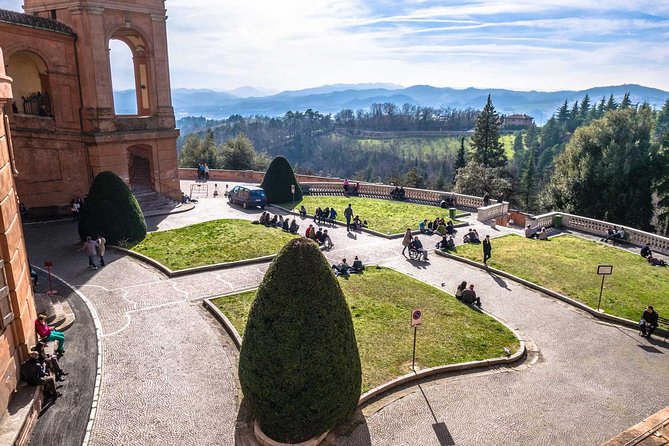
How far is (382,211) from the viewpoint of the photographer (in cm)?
3397

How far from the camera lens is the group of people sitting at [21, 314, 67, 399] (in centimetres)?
1212

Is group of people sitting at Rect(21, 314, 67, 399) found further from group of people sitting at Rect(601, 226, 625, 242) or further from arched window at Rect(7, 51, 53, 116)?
group of people sitting at Rect(601, 226, 625, 242)

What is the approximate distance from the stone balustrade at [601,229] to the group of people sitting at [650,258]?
1.18 metres

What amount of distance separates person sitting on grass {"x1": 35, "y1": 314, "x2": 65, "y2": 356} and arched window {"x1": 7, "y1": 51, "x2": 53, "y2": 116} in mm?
20599

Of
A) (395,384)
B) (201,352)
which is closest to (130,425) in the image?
(201,352)

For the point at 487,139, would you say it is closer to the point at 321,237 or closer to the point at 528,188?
the point at 528,188

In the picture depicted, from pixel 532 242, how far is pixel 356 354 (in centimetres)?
1988

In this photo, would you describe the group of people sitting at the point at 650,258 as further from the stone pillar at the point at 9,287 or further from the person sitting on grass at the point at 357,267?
the stone pillar at the point at 9,287

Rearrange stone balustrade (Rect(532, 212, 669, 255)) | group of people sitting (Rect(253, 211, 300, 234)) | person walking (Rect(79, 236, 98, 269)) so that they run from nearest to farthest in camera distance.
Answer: person walking (Rect(79, 236, 98, 269)) → stone balustrade (Rect(532, 212, 669, 255)) → group of people sitting (Rect(253, 211, 300, 234))

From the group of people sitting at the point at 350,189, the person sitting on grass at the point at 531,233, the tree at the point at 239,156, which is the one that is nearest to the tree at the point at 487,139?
the tree at the point at 239,156

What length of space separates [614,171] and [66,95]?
4224cm

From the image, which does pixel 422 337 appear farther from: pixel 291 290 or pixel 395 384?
pixel 291 290

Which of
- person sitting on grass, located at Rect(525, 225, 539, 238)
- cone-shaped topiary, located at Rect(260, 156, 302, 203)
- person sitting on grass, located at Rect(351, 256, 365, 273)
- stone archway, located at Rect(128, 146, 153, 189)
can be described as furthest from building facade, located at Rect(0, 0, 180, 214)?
person sitting on grass, located at Rect(525, 225, 539, 238)

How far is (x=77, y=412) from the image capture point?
38.9ft
